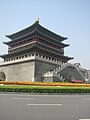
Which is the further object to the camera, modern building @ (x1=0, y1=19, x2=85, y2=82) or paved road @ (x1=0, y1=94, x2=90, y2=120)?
modern building @ (x1=0, y1=19, x2=85, y2=82)

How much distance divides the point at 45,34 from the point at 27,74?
13035 mm

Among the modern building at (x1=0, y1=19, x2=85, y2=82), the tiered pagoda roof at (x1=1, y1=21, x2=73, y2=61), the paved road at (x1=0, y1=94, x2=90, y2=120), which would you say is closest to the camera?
the paved road at (x1=0, y1=94, x2=90, y2=120)

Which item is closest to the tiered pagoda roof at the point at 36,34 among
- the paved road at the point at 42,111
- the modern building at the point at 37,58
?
the modern building at the point at 37,58

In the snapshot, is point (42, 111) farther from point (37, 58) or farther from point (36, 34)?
point (36, 34)

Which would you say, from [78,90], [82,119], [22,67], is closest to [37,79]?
[22,67]

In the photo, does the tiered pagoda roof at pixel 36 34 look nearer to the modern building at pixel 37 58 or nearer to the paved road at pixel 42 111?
the modern building at pixel 37 58

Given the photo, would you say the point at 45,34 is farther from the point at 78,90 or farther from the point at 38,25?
the point at 78,90

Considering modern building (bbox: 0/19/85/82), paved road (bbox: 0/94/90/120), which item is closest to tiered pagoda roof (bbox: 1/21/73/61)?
modern building (bbox: 0/19/85/82)

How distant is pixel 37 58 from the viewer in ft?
113

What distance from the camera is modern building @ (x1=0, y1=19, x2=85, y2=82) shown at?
1351 inches

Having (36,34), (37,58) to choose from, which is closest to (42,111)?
(37,58)

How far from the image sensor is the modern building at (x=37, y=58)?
34316 millimetres

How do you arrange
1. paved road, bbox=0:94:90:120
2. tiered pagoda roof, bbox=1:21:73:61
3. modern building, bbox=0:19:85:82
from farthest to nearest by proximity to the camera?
tiered pagoda roof, bbox=1:21:73:61 → modern building, bbox=0:19:85:82 → paved road, bbox=0:94:90:120

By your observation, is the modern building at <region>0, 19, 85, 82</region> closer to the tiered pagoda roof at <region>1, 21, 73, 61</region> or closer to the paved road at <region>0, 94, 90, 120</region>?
the tiered pagoda roof at <region>1, 21, 73, 61</region>
